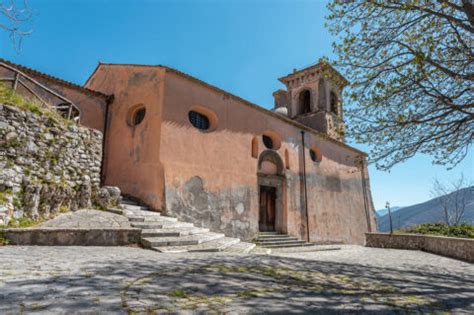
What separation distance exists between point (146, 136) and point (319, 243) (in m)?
10.7

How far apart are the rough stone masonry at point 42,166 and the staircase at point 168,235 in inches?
51.5

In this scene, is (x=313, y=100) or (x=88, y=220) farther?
(x=313, y=100)

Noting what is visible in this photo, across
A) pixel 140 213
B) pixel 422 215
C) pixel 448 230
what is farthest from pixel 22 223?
pixel 422 215

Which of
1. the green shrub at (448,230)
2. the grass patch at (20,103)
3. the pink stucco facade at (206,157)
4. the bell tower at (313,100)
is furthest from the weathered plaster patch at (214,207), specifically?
the bell tower at (313,100)

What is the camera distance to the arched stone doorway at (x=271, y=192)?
13906 mm

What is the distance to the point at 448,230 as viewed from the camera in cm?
1395

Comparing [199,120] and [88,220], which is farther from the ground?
[199,120]

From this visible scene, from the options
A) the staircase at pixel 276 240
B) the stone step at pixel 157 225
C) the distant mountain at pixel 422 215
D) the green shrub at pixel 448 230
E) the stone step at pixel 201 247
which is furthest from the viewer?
the distant mountain at pixel 422 215

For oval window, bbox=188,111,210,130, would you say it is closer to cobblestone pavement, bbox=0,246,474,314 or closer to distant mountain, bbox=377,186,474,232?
cobblestone pavement, bbox=0,246,474,314

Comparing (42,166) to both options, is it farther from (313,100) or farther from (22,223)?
(313,100)

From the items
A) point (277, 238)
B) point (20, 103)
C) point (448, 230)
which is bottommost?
point (277, 238)

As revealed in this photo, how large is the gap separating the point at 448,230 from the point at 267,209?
Result: 350 inches

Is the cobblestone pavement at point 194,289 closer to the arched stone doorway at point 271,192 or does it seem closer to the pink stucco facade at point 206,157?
the pink stucco facade at point 206,157

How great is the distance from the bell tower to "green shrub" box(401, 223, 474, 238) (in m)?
6.99
